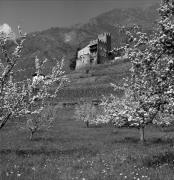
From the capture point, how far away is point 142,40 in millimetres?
13508

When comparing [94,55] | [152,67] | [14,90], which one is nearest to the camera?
[152,67]

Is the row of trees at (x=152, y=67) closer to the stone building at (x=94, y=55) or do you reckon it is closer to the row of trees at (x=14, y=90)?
the row of trees at (x=14, y=90)

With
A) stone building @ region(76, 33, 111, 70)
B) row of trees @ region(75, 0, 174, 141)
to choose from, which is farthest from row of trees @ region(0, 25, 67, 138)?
stone building @ region(76, 33, 111, 70)

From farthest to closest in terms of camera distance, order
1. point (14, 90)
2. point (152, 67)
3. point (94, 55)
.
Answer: point (94, 55), point (14, 90), point (152, 67)

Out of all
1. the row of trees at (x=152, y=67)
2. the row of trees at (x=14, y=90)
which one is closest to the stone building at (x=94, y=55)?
the row of trees at (x=14, y=90)

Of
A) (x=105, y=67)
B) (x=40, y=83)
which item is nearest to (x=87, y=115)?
(x=40, y=83)

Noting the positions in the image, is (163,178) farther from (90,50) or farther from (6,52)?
(90,50)

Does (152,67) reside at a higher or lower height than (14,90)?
higher

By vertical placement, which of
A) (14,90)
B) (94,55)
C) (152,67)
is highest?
(94,55)

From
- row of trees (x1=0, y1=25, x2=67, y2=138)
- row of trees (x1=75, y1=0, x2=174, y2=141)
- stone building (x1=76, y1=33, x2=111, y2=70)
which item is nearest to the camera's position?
row of trees (x1=75, y1=0, x2=174, y2=141)

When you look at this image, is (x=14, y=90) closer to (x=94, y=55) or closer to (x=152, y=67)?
(x=152, y=67)

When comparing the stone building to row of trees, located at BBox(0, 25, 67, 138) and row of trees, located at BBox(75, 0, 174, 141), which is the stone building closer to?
row of trees, located at BBox(0, 25, 67, 138)

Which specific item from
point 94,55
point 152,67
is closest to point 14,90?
point 152,67

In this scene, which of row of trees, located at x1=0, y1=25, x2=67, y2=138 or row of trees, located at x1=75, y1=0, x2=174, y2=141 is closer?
row of trees, located at x1=75, y1=0, x2=174, y2=141
